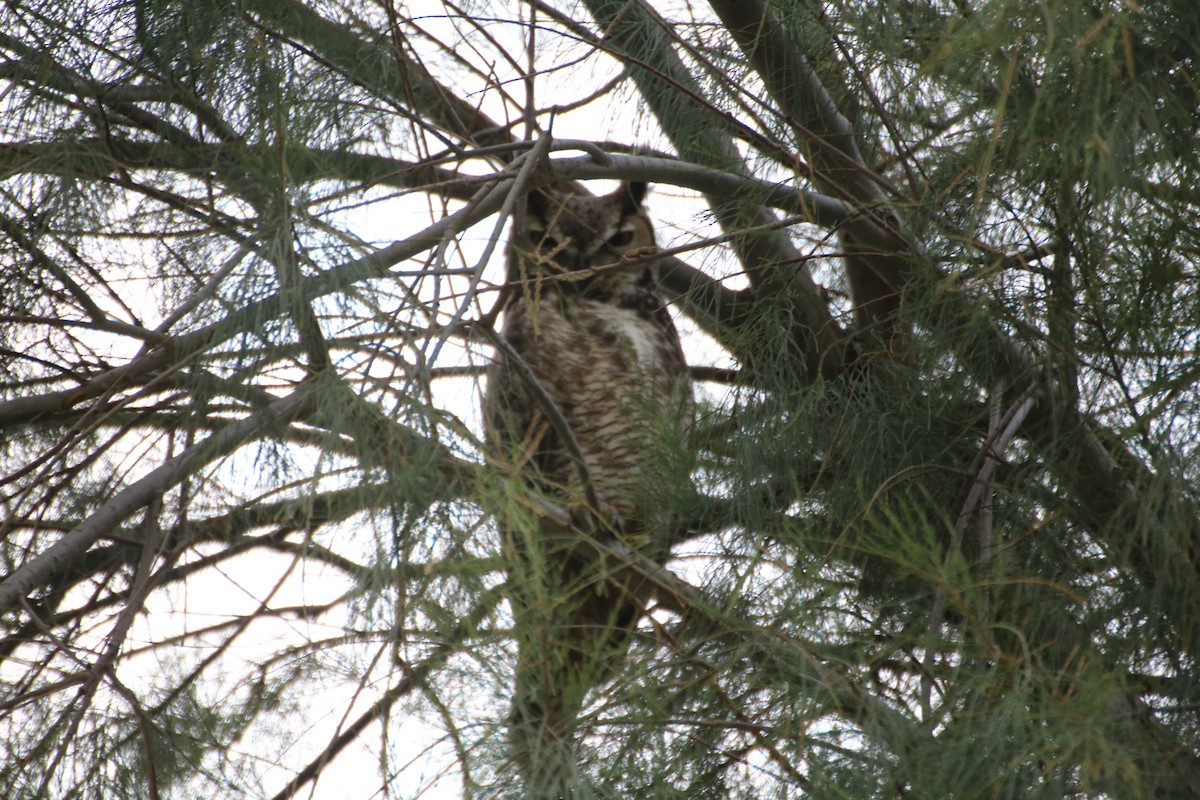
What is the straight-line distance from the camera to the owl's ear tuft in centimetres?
343

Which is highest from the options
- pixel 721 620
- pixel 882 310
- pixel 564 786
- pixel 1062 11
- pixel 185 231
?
pixel 882 310

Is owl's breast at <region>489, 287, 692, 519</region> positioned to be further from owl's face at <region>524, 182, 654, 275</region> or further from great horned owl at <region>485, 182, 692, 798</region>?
owl's face at <region>524, 182, 654, 275</region>

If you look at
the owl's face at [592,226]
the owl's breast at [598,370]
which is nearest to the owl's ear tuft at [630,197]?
the owl's face at [592,226]

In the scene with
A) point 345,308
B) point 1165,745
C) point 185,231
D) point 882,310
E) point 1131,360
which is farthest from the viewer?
point 882,310

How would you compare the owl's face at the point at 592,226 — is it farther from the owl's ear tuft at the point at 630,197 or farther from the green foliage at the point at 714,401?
the green foliage at the point at 714,401

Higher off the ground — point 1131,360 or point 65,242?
point 65,242

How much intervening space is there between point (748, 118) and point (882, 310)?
2.03 ft

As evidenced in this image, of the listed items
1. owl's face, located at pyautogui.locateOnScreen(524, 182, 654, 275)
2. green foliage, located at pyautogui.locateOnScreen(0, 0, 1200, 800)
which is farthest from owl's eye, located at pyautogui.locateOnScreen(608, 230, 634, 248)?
green foliage, located at pyautogui.locateOnScreen(0, 0, 1200, 800)

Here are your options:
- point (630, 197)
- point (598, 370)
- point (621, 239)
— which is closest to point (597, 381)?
point (598, 370)

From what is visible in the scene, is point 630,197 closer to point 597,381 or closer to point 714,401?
point 597,381

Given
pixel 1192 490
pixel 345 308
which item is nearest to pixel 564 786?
pixel 345 308

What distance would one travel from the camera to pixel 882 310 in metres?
2.47

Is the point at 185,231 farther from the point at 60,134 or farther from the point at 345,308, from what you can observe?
the point at 345,308

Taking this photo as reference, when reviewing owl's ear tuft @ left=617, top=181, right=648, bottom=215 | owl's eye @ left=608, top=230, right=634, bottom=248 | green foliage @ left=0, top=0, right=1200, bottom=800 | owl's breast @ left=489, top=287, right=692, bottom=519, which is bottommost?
green foliage @ left=0, top=0, right=1200, bottom=800
